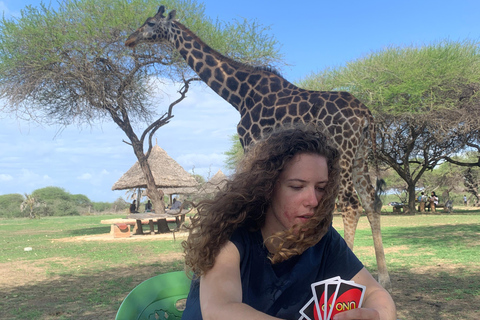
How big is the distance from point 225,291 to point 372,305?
58cm

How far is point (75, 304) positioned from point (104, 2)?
39.3 ft

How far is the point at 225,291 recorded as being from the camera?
4.64 ft

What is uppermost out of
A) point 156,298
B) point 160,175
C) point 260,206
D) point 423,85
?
point 423,85

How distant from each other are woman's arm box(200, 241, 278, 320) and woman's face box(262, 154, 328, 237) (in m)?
0.23

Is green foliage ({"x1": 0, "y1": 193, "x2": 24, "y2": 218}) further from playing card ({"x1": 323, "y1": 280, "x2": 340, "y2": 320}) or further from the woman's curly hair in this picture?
playing card ({"x1": 323, "y1": 280, "x2": 340, "y2": 320})

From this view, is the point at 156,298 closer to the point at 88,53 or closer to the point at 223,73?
the point at 223,73

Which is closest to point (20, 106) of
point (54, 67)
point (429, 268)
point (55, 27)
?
point (54, 67)

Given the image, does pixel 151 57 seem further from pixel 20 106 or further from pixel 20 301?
pixel 20 301

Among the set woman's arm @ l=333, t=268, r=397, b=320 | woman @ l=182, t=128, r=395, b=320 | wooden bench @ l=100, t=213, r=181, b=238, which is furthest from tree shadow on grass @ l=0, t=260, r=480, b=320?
wooden bench @ l=100, t=213, r=181, b=238

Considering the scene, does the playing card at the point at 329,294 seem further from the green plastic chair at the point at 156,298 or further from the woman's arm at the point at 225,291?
the green plastic chair at the point at 156,298

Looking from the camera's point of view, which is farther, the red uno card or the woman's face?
the woman's face

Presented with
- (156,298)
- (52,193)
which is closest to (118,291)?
(156,298)

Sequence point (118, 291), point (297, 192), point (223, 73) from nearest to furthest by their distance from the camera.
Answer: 1. point (297, 192)
2. point (223, 73)
3. point (118, 291)

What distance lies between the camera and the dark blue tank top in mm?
1557
